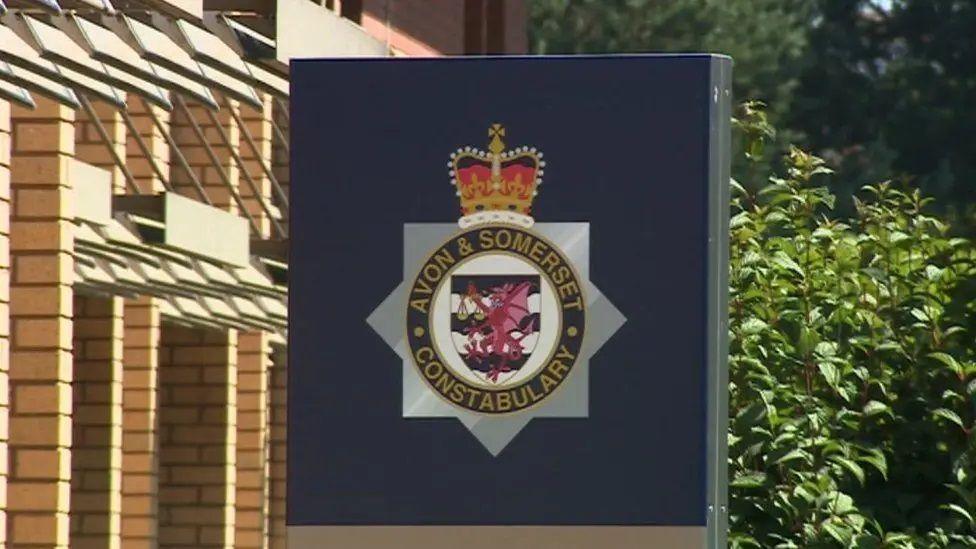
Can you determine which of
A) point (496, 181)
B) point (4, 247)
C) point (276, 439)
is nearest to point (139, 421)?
point (276, 439)

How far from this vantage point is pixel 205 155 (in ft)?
56.5

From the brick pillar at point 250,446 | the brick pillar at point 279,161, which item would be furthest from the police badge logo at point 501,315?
the brick pillar at point 279,161

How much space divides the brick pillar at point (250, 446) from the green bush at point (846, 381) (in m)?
10.8

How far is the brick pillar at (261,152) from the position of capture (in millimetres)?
17938

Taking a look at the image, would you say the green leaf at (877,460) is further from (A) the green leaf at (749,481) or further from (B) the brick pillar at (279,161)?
(B) the brick pillar at (279,161)

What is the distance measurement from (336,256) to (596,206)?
509 mm

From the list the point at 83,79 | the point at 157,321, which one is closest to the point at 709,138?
the point at 83,79

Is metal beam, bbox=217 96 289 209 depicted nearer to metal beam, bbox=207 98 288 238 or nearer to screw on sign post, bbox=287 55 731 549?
metal beam, bbox=207 98 288 238

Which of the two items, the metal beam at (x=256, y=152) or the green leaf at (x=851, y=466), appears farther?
the metal beam at (x=256, y=152)

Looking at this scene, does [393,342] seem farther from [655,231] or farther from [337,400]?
[655,231]

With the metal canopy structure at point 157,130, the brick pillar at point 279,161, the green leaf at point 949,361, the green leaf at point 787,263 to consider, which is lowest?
the green leaf at point 949,361

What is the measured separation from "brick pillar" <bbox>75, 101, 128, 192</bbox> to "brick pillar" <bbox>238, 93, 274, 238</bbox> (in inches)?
101

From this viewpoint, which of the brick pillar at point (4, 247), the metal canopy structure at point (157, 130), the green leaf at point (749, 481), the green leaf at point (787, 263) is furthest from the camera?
the brick pillar at point (4, 247)

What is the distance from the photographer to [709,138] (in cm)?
518
